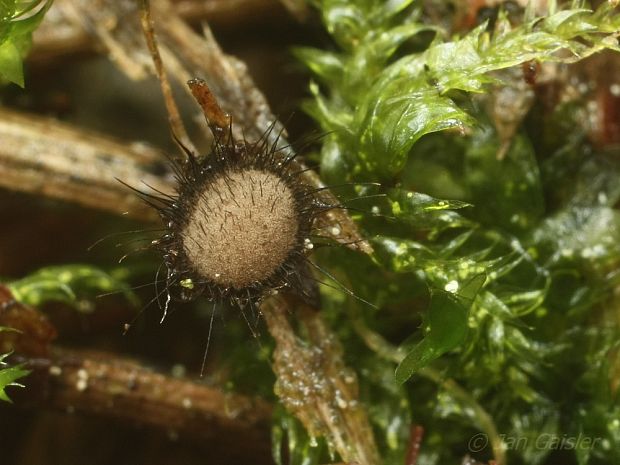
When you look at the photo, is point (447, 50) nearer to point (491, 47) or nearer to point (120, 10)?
point (491, 47)

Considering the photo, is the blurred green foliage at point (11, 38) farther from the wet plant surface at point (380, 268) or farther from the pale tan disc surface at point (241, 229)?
the pale tan disc surface at point (241, 229)

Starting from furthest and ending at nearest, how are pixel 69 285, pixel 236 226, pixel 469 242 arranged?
pixel 69 285, pixel 469 242, pixel 236 226

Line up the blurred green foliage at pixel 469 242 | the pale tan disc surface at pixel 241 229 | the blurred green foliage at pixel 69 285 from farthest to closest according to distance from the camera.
A: the blurred green foliage at pixel 69 285 → the blurred green foliage at pixel 469 242 → the pale tan disc surface at pixel 241 229

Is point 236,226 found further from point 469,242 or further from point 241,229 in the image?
point 469,242

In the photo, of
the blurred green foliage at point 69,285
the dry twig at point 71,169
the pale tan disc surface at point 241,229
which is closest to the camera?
the pale tan disc surface at point 241,229

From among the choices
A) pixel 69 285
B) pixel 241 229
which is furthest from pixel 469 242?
pixel 69 285

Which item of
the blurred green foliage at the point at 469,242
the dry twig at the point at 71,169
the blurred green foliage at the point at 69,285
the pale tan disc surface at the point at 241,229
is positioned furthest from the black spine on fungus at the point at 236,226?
the dry twig at the point at 71,169

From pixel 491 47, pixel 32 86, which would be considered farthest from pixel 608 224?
pixel 32 86
